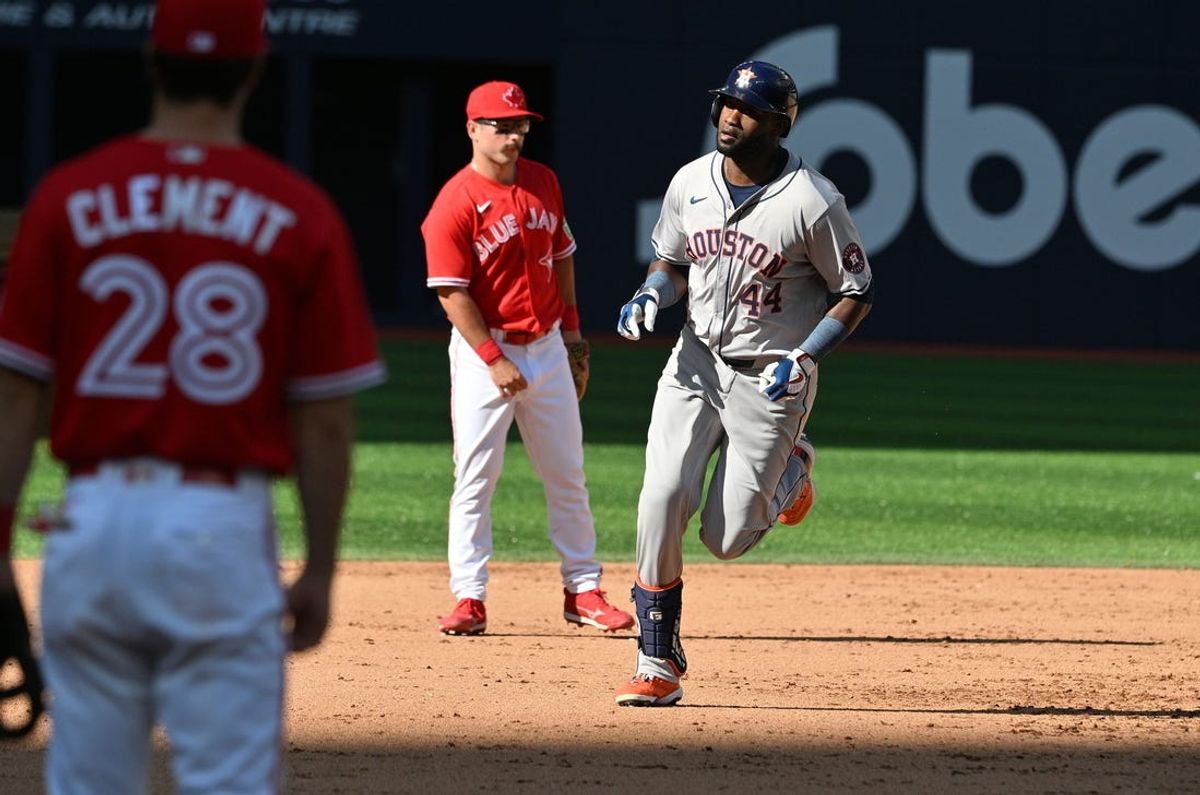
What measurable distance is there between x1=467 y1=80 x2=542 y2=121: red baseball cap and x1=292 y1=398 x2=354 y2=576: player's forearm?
451 centimetres

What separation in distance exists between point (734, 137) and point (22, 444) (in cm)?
357

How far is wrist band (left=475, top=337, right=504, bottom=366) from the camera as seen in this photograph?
7.43 meters

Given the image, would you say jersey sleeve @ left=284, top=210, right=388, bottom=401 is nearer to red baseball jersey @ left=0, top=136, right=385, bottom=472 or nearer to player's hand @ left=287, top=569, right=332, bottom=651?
red baseball jersey @ left=0, top=136, right=385, bottom=472

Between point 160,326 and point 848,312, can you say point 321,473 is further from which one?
point 848,312

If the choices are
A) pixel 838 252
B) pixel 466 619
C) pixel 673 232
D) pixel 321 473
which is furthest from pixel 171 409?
pixel 466 619

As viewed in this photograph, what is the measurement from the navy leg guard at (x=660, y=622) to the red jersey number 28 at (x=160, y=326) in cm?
349

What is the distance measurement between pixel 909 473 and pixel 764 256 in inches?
287

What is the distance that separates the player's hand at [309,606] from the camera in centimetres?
307

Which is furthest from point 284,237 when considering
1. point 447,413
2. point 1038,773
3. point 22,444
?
point 447,413

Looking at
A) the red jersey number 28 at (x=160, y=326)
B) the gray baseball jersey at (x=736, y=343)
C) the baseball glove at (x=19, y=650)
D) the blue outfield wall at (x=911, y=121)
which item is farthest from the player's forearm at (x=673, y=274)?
the blue outfield wall at (x=911, y=121)

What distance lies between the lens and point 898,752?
18.8 feet

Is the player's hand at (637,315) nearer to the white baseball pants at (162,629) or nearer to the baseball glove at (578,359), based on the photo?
the baseball glove at (578,359)

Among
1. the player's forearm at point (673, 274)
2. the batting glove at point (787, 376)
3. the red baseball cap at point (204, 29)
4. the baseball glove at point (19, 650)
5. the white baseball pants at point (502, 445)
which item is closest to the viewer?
the red baseball cap at point (204, 29)

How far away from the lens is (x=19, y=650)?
3285 millimetres
